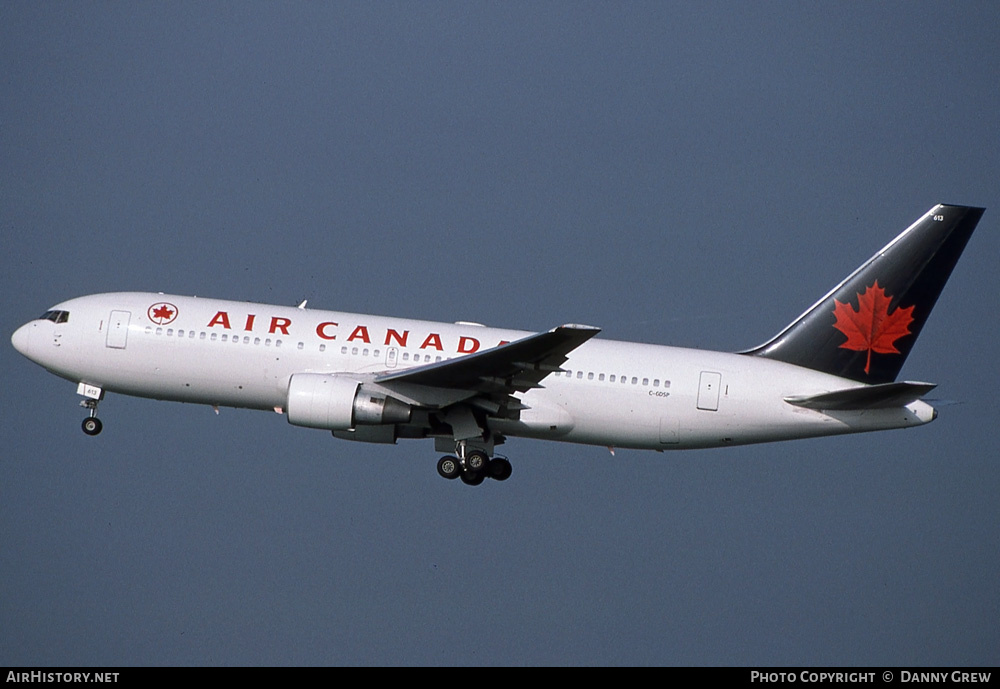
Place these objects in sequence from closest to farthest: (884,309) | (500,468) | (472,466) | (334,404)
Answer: (334,404), (472,466), (884,309), (500,468)

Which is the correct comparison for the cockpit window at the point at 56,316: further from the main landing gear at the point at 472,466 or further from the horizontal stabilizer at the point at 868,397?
the horizontal stabilizer at the point at 868,397

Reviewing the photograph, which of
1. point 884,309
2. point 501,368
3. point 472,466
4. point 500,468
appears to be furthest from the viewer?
point 500,468

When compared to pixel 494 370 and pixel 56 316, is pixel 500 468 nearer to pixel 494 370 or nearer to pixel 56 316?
pixel 494 370

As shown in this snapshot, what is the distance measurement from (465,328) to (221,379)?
22.5 ft

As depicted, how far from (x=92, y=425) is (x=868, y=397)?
21.9 m

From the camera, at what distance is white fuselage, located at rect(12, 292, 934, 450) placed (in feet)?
123

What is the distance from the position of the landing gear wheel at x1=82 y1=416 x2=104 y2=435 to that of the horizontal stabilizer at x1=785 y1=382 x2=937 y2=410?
1971cm

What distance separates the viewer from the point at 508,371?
3588cm

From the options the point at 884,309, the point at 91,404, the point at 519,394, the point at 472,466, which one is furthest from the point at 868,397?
the point at 91,404

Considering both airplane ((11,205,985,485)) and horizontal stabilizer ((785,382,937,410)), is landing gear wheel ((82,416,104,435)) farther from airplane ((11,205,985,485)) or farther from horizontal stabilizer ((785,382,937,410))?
horizontal stabilizer ((785,382,937,410))

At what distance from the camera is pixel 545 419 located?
124 feet
